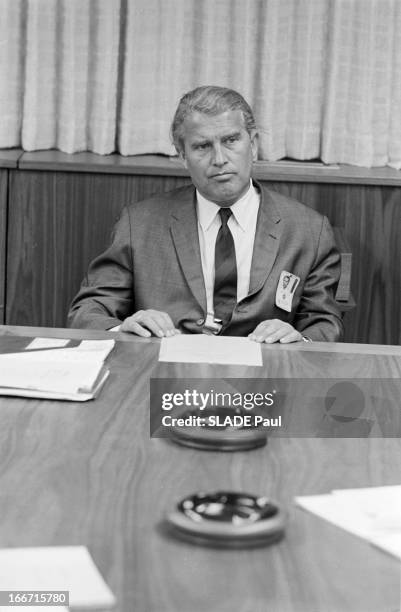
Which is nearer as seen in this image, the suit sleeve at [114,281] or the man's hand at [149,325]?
the man's hand at [149,325]

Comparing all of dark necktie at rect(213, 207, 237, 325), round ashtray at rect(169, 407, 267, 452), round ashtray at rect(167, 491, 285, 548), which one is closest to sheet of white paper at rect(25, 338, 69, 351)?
round ashtray at rect(169, 407, 267, 452)

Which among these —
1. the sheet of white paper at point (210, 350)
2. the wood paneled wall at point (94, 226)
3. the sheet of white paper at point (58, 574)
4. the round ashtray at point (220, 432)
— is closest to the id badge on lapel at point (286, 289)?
the sheet of white paper at point (210, 350)

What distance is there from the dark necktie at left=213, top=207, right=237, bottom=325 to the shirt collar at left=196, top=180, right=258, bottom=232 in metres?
0.08

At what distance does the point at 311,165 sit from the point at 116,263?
1.23 m

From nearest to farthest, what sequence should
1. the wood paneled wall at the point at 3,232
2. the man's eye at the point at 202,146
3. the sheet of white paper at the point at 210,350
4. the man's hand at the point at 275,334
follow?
the sheet of white paper at the point at 210,350 → the man's hand at the point at 275,334 → the man's eye at the point at 202,146 → the wood paneled wall at the point at 3,232

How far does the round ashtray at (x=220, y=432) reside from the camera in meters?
1.57

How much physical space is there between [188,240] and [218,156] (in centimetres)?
28

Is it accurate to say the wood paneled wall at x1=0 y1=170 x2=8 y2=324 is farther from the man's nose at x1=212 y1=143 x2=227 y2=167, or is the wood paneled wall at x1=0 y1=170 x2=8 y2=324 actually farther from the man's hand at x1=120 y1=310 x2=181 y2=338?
the man's hand at x1=120 y1=310 x2=181 y2=338

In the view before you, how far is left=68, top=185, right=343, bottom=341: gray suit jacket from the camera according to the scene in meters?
2.98

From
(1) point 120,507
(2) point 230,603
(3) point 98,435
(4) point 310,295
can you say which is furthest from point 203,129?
(2) point 230,603

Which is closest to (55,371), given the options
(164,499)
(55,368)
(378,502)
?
(55,368)

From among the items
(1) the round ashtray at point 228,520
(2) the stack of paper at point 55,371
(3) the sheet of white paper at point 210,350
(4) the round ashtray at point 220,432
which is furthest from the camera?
(3) the sheet of white paper at point 210,350

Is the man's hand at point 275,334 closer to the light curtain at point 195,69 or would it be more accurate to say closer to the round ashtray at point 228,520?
the round ashtray at point 228,520

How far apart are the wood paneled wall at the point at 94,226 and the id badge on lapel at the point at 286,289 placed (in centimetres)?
93
